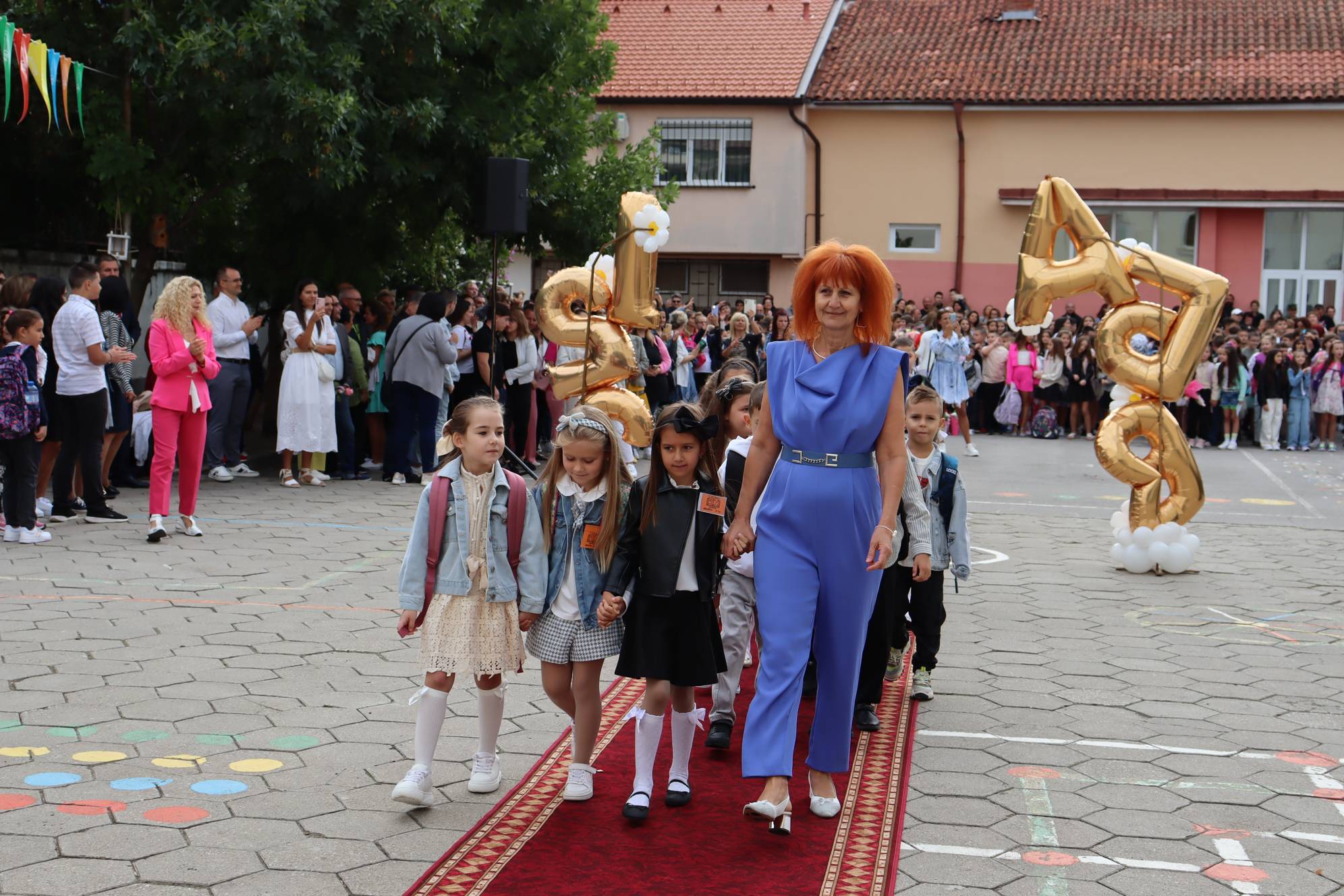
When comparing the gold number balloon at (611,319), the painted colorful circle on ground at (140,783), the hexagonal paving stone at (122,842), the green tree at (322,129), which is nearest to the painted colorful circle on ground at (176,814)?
the hexagonal paving stone at (122,842)

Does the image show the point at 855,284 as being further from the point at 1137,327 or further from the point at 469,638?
the point at 1137,327

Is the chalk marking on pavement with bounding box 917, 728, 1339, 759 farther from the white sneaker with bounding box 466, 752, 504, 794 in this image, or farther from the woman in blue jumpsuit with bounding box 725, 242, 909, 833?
the white sneaker with bounding box 466, 752, 504, 794

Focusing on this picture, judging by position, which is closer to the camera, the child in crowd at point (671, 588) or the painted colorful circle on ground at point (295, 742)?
the child in crowd at point (671, 588)

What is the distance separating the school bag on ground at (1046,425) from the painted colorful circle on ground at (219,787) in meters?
18.5

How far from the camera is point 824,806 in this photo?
4.90 m

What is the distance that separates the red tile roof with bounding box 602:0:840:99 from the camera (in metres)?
31.9

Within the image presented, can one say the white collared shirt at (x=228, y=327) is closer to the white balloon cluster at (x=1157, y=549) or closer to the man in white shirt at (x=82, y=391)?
the man in white shirt at (x=82, y=391)

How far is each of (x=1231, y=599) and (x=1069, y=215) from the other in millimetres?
2946

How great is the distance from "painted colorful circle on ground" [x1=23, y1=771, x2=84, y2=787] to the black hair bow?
2381mm

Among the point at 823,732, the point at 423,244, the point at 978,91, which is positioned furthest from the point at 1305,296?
the point at 823,732

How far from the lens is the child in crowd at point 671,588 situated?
4934mm

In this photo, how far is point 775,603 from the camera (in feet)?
15.5

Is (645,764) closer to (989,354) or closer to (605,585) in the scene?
(605,585)

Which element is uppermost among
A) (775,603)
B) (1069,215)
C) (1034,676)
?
(1069,215)
